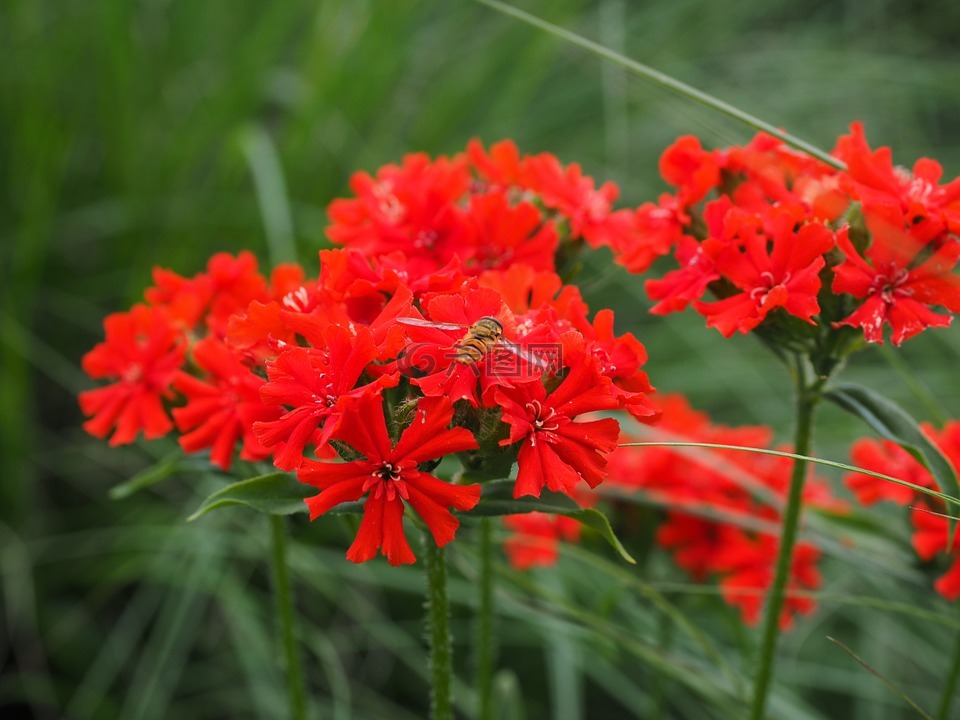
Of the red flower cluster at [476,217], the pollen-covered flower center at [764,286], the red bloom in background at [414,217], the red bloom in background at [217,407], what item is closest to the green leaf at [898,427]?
the pollen-covered flower center at [764,286]

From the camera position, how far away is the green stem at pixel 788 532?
35.2 inches

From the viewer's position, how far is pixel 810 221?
85 centimetres

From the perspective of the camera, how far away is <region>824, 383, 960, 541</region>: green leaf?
2.68ft

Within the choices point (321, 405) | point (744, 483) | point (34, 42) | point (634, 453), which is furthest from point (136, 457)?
point (321, 405)

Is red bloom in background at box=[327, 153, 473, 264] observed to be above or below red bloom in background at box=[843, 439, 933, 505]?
above

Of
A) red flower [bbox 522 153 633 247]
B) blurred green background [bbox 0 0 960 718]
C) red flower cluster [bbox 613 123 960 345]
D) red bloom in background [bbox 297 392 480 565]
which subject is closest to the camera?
red bloom in background [bbox 297 392 480 565]

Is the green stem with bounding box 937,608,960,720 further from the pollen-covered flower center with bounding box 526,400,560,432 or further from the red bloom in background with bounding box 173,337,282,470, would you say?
the red bloom in background with bounding box 173,337,282,470

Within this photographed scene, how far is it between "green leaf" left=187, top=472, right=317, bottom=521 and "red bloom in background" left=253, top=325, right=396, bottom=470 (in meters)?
0.07

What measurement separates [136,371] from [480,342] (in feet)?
1.48

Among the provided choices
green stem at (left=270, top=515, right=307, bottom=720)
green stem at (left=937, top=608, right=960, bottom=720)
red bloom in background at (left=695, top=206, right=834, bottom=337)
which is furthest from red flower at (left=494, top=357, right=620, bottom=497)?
green stem at (left=937, top=608, right=960, bottom=720)

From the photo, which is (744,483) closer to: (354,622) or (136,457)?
(354,622)

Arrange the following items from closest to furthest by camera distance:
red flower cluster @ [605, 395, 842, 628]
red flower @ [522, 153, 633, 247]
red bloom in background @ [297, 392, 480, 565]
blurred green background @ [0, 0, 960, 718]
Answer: red bloom in background @ [297, 392, 480, 565] < red flower @ [522, 153, 633, 247] < red flower cluster @ [605, 395, 842, 628] < blurred green background @ [0, 0, 960, 718]

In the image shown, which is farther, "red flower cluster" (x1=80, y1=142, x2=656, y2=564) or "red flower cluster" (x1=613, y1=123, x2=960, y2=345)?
"red flower cluster" (x1=613, y1=123, x2=960, y2=345)

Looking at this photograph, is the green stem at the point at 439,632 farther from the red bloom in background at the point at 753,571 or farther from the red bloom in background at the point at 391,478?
the red bloom in background at the point at 753,571
